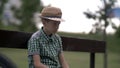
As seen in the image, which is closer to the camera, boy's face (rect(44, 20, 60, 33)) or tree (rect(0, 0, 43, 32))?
boy's face (rect(44, 20, 60, 33))

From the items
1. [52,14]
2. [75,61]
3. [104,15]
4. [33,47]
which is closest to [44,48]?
[33,47]

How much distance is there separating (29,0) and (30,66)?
108ft

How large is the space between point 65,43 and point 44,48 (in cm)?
98

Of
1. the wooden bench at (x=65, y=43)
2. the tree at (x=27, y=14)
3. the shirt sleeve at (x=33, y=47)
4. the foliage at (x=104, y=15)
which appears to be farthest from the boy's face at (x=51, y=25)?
the tree at (x=27, y=14)

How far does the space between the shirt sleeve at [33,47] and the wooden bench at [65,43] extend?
9.5 inches

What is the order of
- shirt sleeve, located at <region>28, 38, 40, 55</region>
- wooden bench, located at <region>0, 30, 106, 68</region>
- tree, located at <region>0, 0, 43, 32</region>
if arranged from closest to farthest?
shirt sleeve, located at <region>28, 38, 40, 55</region>
wooden bench, located at <region>0, 30, 106, 68</region>
tree, located at <region>0, 0, 43, 32</region>

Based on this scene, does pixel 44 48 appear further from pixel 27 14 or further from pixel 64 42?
pixel 27 14

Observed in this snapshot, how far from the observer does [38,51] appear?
4.11 metres

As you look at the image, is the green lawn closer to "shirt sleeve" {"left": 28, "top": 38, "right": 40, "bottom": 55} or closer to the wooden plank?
the wooden plank

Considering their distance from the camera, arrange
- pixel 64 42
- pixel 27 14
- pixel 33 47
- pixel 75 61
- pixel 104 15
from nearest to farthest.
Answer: pixel 33 47 < pixel 64 42 < pixel 104 15 < pixel 75 61 < pixel 27 14

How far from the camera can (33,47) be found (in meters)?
4.10

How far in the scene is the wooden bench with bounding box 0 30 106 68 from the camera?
423 cm

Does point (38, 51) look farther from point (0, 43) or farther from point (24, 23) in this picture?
point (24, 23)

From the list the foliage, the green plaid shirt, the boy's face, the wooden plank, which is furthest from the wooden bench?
the foliage
